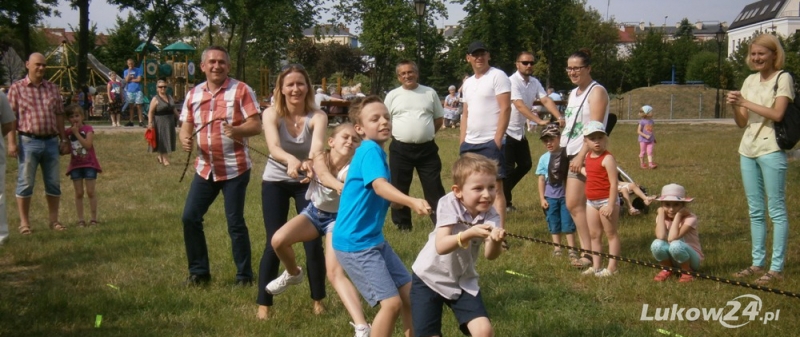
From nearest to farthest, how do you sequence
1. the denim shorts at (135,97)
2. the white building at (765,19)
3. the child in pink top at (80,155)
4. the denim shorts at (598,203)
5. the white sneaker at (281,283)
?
the white sneaker at (281,283) → the denim shorts at (598,203) → the child in pink top at (80,155) → the denim shorts at (135,97) → the white building at (765,19)

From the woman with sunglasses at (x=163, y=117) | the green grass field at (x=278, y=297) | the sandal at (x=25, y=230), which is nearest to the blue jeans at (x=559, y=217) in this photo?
the green grass field at (x=278, y=297)

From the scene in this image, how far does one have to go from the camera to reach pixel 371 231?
4.68 meters

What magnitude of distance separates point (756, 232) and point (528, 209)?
4.42 m

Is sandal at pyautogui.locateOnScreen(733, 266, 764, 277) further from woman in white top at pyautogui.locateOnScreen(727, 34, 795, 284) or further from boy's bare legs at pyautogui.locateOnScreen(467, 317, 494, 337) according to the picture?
boy's bare legs at pyautogui.locateOnScreen(467, 317, 494, 337)

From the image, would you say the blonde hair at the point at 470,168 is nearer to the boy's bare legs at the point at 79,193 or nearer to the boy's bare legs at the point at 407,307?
the boy's bare legs at the point at 407,307

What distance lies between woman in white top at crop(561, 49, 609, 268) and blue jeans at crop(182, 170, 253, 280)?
2.79m

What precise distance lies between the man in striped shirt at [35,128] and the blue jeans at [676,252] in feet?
22.3

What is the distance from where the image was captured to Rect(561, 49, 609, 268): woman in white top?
7191 millimetres

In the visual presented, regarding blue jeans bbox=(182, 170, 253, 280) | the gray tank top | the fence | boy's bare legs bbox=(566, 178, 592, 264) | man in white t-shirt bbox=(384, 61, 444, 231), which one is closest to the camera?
the gray tank top

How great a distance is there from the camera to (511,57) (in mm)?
58031

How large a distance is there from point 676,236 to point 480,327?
10.6 ft

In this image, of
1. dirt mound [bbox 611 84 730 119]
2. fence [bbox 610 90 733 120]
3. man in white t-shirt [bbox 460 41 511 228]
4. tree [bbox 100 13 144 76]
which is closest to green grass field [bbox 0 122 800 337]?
man in white t-shirt [bbox 460 41 511 228]

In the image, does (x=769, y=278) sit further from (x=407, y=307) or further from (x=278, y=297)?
(x=278, y=297)

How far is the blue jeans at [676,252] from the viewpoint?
6.84 meters
